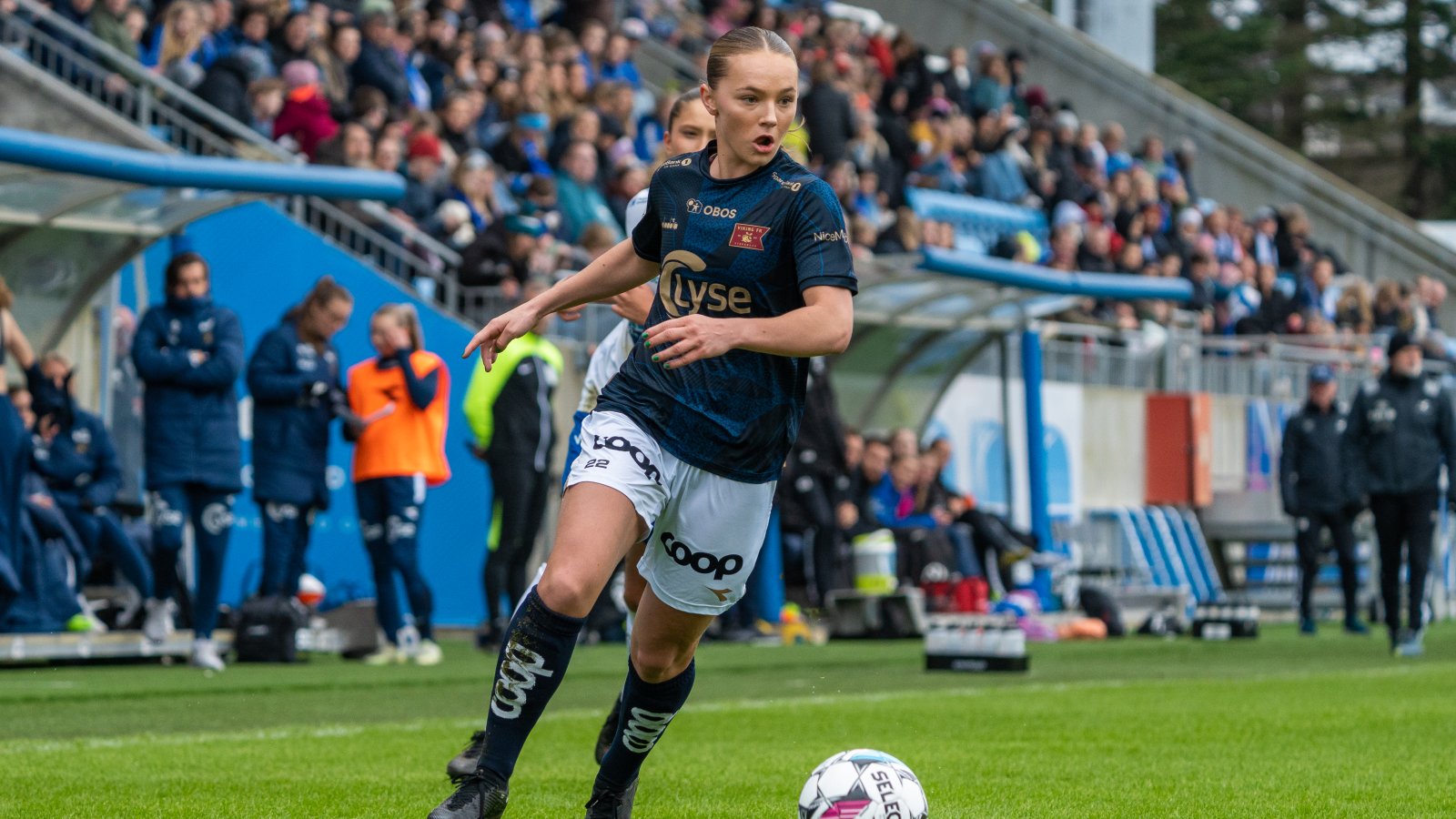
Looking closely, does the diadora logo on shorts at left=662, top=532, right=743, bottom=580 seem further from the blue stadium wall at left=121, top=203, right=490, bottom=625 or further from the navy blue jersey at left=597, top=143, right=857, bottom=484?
the blue stadium wall at left=121, top=203, right=490, bottom=625

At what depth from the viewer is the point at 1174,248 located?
28.5 meters

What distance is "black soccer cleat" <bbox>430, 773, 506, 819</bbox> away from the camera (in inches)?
199

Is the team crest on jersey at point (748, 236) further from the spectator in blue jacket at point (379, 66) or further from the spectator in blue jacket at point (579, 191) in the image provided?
the spectator in blue jacket at point (379, 66)

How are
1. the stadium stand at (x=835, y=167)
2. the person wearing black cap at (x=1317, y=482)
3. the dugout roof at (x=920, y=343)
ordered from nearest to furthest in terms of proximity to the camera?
1. the stadium stand at (x=835, y=167)
2. the dugout roof at (x=920, y=343)
3. the person wearing black cap at (x=1317, y=482)

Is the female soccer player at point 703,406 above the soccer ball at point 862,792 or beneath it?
above

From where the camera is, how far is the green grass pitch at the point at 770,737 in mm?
6535

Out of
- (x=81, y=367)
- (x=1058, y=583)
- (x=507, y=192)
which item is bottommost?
(x=1058, y=583)

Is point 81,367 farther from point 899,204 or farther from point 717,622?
point 899,204

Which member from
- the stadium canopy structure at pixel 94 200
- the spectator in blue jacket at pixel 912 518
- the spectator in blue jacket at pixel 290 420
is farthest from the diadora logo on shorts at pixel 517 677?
the spectator in blue jacket at pixel 912 518

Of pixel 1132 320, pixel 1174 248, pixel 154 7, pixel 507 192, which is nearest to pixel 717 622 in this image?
pixel 507 192

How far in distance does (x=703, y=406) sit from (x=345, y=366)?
11.5m

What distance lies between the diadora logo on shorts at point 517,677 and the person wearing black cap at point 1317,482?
1575 centimetres

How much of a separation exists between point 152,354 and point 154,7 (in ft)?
23.0

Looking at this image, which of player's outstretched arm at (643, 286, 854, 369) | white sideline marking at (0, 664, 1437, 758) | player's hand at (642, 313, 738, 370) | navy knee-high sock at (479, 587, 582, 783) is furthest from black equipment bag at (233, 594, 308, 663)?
player's hand at (642, 313, 738, 370)
